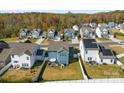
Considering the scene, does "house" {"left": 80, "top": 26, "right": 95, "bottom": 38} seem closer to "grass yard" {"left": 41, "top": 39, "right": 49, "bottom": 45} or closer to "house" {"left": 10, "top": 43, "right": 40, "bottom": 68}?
"grass yard" {"left": 41, "top": 39, "right": 49, "bottom": 45}

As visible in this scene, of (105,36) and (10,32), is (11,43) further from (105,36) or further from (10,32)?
(105,36)

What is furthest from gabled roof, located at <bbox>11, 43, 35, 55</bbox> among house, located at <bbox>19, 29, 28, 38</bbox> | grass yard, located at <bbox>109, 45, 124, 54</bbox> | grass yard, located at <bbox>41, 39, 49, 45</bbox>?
grass yard, located at <bbox>109, 45, 124, 54</bbox>

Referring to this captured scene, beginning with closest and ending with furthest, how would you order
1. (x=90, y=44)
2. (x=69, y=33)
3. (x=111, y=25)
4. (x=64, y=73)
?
(x=64, y=73) → (x=90, y=44) → (x=69, y=33) → (x=111, y=25)

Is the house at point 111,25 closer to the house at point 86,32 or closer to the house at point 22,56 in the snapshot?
the house at point 86,32

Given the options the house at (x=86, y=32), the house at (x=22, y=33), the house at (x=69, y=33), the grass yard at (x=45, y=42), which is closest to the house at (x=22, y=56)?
the house at (x=22, y=33)

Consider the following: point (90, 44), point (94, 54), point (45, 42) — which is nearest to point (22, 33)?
point (45, 42)

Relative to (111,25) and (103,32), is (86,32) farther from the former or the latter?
(111,25)
